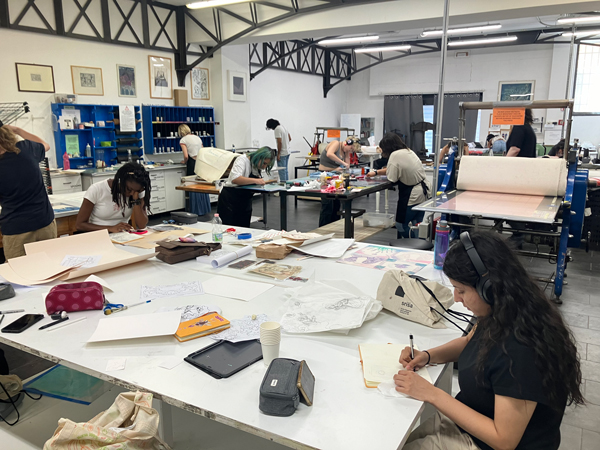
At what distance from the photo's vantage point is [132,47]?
7375 mm

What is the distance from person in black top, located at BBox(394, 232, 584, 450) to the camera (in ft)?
3.79

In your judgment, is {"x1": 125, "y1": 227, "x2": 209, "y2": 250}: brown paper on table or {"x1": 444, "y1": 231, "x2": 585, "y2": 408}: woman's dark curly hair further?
{"x1": 125, "y1": 227, "x2": 209, "y2": 250}: brown paper on table

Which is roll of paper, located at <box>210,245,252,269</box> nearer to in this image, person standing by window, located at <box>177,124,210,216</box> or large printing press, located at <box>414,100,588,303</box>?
large printing press, located at <box>414,100,588,303</box>

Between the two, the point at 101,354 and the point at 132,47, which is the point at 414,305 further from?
the point at 132,47

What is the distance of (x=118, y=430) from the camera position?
45.3 inches

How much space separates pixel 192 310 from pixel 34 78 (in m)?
5.77

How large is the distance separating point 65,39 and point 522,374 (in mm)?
7221

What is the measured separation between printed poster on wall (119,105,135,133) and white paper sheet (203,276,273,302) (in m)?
5.72

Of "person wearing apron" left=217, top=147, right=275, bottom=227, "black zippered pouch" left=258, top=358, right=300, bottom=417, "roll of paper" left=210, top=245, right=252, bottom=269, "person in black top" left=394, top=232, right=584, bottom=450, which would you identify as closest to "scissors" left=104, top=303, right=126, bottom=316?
"roll of paper" left=210, top=245, right=252, bottom=269

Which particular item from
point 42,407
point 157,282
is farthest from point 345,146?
point 42,407

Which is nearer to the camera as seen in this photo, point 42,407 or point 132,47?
point 42,407

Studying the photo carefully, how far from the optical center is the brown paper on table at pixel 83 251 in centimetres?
227

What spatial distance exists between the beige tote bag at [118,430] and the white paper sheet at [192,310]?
0.54 meters

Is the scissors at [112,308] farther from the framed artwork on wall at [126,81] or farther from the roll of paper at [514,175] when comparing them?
the framed artwork on wall at [126,81]
